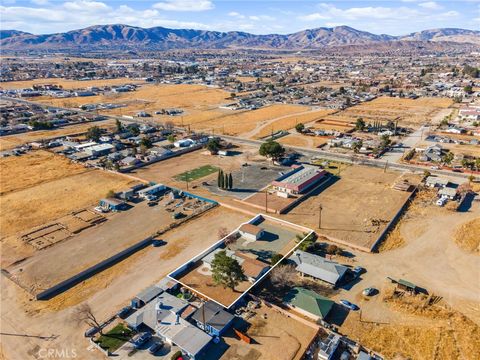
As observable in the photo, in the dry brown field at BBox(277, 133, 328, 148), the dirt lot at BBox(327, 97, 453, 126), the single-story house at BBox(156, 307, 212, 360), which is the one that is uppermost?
the dirt lot at BBox(327, 97, 453, 126)

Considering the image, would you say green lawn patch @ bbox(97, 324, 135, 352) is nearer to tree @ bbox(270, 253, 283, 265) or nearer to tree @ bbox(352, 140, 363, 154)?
tree @ bbox(270, 253, 283, 265)

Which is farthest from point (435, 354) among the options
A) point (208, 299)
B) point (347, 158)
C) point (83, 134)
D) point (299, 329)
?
point (83, 134)

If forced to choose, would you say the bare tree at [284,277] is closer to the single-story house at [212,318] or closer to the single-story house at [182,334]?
the single-story house at [212,318]

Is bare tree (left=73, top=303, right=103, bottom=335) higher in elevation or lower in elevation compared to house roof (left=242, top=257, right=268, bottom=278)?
lower

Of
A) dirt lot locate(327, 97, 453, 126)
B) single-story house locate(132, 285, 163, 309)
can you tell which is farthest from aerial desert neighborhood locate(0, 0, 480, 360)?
dirt lot locate(327, 97, 453, 126)

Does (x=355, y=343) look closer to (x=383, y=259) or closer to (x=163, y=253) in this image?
(x=383, y=259)

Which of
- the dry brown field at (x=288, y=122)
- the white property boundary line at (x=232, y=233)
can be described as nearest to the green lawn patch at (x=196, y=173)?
the white property boundary line at (x=232, y=233)
